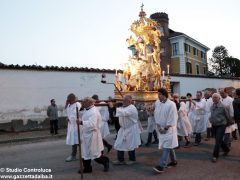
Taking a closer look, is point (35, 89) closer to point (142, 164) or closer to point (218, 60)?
point (142, 164)

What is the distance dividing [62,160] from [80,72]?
9.96 meters

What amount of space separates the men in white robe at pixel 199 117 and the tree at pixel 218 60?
44385 mm

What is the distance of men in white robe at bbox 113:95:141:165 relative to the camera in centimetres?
770

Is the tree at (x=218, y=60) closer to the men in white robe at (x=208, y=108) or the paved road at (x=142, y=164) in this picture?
the men in white robe at (x=208, y=108)

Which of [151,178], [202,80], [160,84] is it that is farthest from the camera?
[202,80]

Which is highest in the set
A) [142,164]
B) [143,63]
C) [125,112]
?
[143,63]

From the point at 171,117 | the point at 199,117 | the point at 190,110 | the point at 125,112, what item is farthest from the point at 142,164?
the point at 190,110

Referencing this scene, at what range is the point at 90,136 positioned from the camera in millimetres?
6938

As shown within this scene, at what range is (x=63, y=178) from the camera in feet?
21.7

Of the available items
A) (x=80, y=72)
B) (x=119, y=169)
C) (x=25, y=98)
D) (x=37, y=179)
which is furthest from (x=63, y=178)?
(x=80, y=72)

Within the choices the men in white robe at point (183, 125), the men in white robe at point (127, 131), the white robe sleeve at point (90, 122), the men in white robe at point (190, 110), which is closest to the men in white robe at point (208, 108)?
the men in white robe at point (190, 110)

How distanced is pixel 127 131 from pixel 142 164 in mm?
898

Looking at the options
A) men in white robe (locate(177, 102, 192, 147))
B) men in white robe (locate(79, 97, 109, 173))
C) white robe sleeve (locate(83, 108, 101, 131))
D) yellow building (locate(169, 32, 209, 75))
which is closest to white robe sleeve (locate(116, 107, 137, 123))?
men in white robe (locate(79, 97, 109, 173))

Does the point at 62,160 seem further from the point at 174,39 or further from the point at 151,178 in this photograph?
the point at 174,39
